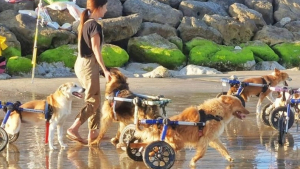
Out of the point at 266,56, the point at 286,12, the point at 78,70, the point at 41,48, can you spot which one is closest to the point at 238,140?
the point at 78,70

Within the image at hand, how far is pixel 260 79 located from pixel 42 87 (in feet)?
22.2

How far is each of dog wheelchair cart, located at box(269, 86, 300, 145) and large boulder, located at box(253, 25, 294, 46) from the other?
18097mm

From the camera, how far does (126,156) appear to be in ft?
27.1

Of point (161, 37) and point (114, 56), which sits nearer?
point (114, 56)

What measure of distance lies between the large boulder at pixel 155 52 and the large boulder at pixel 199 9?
227 inches

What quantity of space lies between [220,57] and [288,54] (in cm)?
394

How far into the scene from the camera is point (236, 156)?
327 inches

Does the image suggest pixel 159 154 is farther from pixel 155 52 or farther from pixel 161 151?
pixel 155 52

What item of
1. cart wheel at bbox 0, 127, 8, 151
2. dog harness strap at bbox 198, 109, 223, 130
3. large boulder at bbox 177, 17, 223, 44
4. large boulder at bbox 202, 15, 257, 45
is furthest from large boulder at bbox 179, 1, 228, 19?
dog harness strap at bbox 198, 109, 223, 130

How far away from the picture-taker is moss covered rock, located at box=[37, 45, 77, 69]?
21.2 meters

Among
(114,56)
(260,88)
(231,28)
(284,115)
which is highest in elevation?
(231,28)

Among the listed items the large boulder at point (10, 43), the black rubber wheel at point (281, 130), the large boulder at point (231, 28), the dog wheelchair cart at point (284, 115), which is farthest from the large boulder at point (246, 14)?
the black rubber wheel at point (281, 130)

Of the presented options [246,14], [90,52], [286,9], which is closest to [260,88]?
[90,52]

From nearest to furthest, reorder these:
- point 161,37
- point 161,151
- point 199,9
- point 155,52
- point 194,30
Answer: point 161,151
point 155,52
point 161,37
point 194,30
point 199,9
